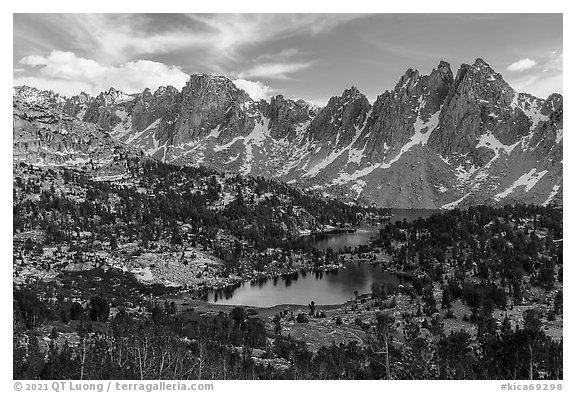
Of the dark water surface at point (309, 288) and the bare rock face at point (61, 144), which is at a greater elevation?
the bare rock face at point (61, 144)

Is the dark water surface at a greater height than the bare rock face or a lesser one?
lesser

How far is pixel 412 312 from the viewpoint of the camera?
47469 mm

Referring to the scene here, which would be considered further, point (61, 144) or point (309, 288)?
point (61, 144)

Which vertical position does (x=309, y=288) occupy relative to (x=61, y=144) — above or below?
below

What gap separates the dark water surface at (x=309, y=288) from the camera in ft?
219

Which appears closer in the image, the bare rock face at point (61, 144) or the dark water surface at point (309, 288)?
the dark water surface at point (309, 288)

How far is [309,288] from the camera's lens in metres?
74.8

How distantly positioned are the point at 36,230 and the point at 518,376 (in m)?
79.7

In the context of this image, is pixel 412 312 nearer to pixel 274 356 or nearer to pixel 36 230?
pixel 274 356

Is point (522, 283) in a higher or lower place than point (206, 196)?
lower

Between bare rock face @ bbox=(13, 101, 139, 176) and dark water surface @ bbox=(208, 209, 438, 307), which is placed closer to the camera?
dark water surface @ bbox=(208, 209, 438, 307)

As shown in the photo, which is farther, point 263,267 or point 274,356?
point 263,267

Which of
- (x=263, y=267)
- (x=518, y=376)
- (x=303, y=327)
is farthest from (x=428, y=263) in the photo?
(x=518, y=376)

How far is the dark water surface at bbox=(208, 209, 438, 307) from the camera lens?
66.6m
